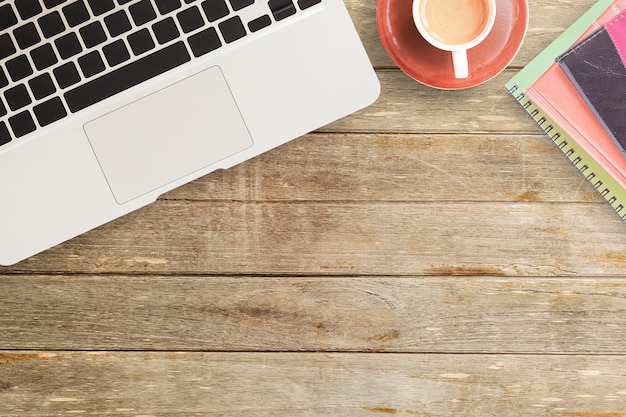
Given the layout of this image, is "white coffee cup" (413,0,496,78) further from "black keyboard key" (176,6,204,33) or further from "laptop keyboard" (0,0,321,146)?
"black keyboard key" (176,6,204,33)

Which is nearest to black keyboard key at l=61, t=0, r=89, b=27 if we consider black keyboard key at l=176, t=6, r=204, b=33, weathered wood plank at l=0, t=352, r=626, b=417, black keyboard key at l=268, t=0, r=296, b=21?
black keyboard key at l=176, t=6, r=204, b=33

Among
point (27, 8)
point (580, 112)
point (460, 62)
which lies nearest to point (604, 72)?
point (580, 112)

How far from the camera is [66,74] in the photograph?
682 millimetres

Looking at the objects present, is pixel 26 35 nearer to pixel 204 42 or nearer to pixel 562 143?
pixel 204 42

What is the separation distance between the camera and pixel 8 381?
81 cm

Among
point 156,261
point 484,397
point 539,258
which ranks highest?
point 156,261

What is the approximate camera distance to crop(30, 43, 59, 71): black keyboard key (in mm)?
679

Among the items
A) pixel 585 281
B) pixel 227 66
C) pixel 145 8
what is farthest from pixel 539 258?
pixel 145 8

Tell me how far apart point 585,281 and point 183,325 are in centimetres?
54

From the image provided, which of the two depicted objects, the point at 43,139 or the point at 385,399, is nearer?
the point at 43,139

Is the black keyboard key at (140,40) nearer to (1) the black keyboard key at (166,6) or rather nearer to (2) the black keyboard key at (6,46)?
(1) the black keyboard key at (166,6)

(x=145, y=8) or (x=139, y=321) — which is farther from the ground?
(x=145, y=8)

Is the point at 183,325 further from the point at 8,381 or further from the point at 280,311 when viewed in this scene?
the point at 8,381

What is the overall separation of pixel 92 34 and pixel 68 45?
3cm
